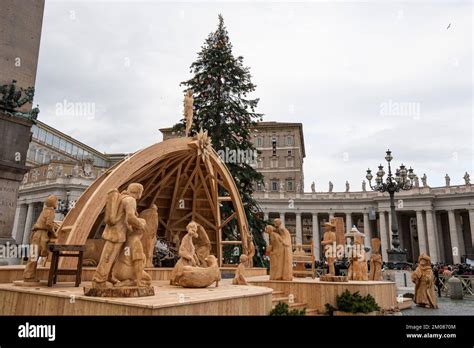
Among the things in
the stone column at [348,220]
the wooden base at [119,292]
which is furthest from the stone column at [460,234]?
the wooden base at [119,292]

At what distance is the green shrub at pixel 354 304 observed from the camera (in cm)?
956

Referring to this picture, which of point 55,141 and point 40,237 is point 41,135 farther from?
point 40,237

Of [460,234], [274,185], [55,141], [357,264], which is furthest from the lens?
[55,141]

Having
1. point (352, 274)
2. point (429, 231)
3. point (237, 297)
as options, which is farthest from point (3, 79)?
point (429, 231)

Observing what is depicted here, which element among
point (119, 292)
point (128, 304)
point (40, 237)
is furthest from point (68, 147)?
point (128, 304)

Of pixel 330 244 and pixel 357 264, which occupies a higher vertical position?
pixel 330 244

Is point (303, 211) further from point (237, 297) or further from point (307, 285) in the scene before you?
point (237, 297)

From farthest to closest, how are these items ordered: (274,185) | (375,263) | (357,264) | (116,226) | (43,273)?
(274,185) → (375,263) → (357,264) → (43,273) → (116,226)

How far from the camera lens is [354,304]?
9.55m

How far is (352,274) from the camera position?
1317cm

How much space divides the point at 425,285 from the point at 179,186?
1079 centimetres

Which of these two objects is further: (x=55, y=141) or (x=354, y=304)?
(x=55, y=141)

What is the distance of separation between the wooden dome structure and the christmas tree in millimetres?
5185

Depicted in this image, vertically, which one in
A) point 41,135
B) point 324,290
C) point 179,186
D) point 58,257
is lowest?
point 324,290
